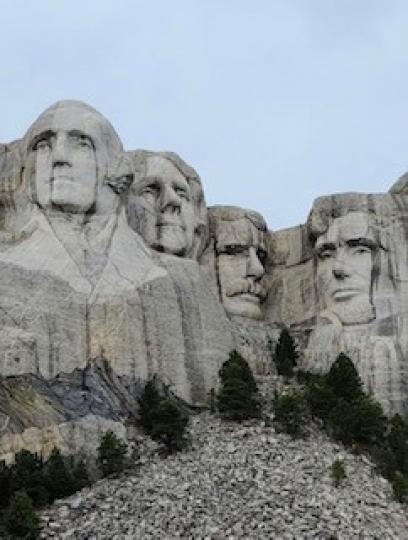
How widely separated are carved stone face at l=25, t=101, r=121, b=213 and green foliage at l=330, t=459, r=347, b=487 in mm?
5924

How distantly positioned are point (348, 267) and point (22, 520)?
9.43 m

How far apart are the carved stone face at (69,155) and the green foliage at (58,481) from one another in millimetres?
5176

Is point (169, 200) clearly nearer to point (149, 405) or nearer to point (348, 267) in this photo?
point (348, 267)

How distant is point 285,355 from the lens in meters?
36.8

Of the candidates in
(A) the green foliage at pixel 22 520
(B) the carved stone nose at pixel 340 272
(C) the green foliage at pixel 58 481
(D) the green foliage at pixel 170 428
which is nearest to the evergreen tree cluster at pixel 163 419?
(D) the green foliage at pixel 170 428

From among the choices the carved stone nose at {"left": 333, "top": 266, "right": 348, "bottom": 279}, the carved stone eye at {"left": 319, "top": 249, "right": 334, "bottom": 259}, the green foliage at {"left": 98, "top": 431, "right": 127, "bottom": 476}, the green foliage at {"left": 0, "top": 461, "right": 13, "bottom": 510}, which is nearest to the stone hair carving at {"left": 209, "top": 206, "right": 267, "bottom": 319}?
the carved stone eye at {"left": 319, "top": 249, "right": 334, "bottom": 259}

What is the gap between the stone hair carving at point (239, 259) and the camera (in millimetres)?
38312

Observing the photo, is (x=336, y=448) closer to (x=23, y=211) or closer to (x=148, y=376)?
(x=148, y=376)

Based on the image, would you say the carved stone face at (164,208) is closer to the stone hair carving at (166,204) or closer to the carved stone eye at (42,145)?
the stone hair carving at (166,204)

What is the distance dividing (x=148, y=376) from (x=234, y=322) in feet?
9.77

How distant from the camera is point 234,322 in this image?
37219 millimetres

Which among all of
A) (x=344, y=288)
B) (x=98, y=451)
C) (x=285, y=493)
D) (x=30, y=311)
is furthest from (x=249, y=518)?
(x=344, y=288)

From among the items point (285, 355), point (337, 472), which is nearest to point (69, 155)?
point (285, 355)

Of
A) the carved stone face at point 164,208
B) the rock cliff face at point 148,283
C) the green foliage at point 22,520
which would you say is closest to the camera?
the green foliage at point 22,520
